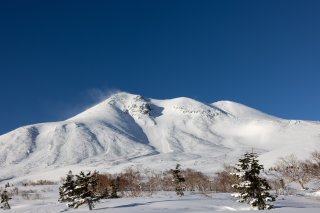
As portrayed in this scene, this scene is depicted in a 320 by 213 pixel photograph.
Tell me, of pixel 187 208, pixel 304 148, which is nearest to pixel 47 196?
pixel 187 208

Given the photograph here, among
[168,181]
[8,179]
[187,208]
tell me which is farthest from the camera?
[8,179]

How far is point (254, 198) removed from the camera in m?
50.0

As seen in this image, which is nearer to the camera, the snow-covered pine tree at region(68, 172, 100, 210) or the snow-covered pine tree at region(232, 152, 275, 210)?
the snow-covered pine tree at region(232, 152, 275, 210)

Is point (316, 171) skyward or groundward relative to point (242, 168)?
skyward

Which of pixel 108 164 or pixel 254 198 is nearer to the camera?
pixel 254 198

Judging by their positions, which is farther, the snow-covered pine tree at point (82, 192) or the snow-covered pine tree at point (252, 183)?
the snow-covered pine tree at point (82, 192)

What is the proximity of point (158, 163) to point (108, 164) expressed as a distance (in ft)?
72.2

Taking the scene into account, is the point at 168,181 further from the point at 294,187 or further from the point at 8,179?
the point at 8,179

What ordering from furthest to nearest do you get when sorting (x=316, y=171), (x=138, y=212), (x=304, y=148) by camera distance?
1. (x=304, y=148)
2. (x=316, y=171)
3. (x=138, y=212)

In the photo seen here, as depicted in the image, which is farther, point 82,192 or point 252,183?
point 82,192

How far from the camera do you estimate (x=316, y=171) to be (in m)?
107

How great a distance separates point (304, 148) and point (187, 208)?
5876 inches

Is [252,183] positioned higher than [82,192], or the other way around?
[252,183]

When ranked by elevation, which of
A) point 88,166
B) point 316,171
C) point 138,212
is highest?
point 88,166
